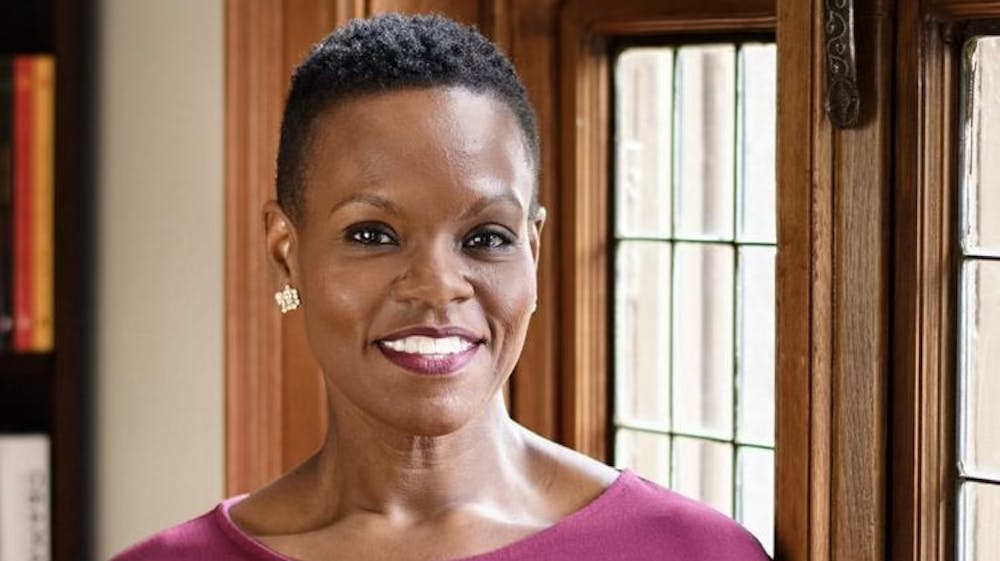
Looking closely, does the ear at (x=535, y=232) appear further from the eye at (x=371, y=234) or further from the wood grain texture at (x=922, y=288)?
the wood grain texture at (x=922, y=288)

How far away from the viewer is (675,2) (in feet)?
7.31

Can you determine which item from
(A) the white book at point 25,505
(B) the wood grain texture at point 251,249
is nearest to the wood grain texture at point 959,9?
(B) the wood grain texture at point 251,249

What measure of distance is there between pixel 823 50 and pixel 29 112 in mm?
1322

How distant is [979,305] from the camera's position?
76.6 inches

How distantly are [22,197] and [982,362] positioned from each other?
1.40 m

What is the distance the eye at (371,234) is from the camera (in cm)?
179

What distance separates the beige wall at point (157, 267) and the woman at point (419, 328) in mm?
655

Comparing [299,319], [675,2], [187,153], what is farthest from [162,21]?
[675,2]

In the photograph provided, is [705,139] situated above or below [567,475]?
above

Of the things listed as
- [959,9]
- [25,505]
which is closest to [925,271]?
[959,9]

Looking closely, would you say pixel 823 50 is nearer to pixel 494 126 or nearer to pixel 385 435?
pixel 494 126

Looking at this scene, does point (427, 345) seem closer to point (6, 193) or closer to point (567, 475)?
point (567, 475)

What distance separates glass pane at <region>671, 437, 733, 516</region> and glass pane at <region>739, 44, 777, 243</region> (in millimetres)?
246

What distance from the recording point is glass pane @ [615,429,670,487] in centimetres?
239
